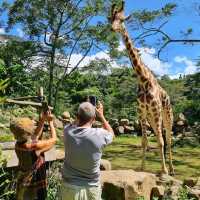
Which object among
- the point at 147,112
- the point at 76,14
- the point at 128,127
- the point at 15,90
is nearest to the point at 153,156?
the point at 147,112

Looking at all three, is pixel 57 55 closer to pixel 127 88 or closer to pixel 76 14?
pixel 76 14

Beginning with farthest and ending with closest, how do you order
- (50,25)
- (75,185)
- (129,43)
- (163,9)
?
(50,25) < (163,9) < (129,43) < (75,185)

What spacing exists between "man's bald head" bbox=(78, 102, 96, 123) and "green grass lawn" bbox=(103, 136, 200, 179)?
5.63m

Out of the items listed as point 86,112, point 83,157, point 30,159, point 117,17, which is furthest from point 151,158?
point 86,112

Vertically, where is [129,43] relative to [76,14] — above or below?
below

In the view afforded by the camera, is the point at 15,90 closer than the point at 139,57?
No

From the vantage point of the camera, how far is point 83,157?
16.4 feet

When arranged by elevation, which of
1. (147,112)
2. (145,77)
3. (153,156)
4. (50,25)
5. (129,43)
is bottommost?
(153,156)

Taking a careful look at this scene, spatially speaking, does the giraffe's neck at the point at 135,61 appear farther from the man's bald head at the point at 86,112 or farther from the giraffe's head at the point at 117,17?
the man's bald head at the point at 86,112

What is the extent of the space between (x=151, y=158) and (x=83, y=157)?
7.92m

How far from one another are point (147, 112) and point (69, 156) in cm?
438

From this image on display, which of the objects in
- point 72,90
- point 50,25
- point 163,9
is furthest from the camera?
point 72,90

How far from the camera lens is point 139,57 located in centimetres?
943

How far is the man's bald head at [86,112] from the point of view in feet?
15.9
